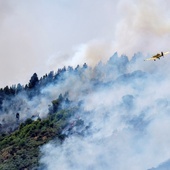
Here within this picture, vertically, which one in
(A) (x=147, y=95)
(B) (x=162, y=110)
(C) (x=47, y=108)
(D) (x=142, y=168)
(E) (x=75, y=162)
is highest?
(C) (x=47, y=108)

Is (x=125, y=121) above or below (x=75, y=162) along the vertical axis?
above

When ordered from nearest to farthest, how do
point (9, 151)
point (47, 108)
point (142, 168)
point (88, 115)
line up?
point (142, 168) < point (9, 151) < point (88, 115) < point (47, 108)

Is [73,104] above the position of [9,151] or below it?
above

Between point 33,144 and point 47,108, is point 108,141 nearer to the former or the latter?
point 33,144

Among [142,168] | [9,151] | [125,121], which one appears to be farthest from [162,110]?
[9,151]

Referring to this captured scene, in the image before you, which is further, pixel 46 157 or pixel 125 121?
pixel 125 121

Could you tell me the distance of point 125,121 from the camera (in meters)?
151

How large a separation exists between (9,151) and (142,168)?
40335mm

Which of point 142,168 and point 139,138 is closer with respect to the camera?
point 142,168

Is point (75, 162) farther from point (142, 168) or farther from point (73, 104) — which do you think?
point (73, 104)

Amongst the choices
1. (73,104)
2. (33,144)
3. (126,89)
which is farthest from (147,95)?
(33,144)

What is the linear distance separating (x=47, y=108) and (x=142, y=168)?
75.7m

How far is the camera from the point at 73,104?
591 feet

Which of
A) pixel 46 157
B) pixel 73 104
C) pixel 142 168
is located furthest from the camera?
pixel 73 104
